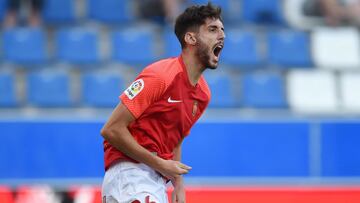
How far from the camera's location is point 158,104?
15.0 ft

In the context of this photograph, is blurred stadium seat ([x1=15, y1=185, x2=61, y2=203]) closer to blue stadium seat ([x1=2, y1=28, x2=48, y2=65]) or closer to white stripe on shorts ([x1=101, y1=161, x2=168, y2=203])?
white stripe on shorts ([x1=101, y1=161, x2=168, y2=203])

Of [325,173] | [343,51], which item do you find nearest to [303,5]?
[343,51]

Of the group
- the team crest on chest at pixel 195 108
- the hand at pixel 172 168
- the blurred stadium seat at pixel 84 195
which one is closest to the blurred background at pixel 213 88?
the blurred stadium seat at pixel 84 195

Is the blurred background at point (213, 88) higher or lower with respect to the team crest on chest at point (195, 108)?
higher

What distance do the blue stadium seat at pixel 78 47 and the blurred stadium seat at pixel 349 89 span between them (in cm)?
306

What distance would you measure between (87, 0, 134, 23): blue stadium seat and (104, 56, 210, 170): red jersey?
6271 millimetres

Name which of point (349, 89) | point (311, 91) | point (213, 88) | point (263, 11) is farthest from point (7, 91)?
point (349, 89)

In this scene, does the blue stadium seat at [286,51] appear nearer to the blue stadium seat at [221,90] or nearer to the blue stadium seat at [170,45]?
the blue stadium seat at [221,90]

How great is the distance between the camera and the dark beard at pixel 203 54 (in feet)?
15.4

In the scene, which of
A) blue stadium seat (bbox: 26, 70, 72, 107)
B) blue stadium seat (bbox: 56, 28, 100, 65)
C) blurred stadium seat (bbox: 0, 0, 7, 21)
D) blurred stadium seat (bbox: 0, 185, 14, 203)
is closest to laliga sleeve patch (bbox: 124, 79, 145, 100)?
blurred stadium seat (bbox: 0, 185, 14, 203)

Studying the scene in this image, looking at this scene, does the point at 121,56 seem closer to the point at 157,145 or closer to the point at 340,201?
the point at 340,201

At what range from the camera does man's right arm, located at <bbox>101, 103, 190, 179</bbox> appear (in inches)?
175

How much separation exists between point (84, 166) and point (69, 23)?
2.61m

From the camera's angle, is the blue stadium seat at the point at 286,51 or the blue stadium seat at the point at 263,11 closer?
the blue stadium seat at the point at 286,51
